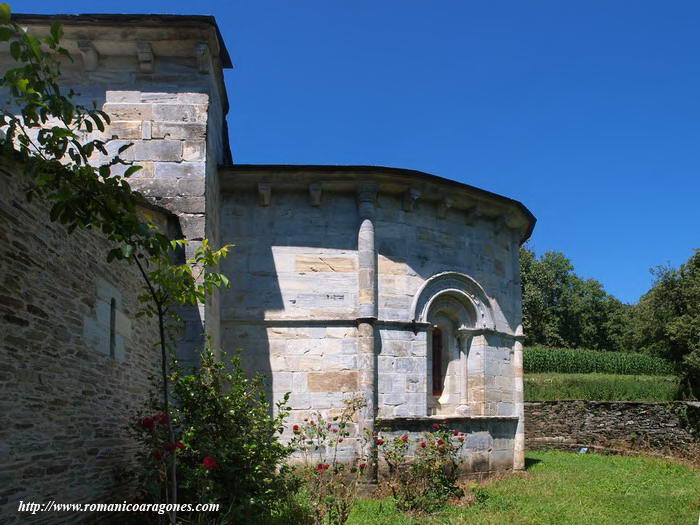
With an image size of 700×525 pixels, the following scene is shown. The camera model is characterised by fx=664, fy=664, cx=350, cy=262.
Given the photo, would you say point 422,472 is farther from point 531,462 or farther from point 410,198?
point 531,462

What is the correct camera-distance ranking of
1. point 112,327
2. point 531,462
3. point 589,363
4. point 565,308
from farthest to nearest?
point 565,308 < point 589,363 < point 531,462 < point 112,327

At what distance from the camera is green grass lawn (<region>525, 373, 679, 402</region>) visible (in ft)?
78.1

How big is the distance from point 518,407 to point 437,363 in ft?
6.43

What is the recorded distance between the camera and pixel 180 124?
30.9 feet

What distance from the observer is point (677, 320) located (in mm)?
26453

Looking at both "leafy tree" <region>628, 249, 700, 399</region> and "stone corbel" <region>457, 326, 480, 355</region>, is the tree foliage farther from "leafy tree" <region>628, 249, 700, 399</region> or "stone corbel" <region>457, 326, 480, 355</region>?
"stone corbel" <region>457, 326, 480, 355</region>

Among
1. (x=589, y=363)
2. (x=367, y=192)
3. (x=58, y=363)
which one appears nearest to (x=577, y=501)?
(x=367, y=192)

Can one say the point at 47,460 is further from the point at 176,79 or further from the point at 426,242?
the point at 426,242

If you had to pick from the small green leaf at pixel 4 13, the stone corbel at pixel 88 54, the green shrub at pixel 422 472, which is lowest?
the green shrub at pixel 422 472

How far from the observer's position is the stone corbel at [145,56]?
938 cm

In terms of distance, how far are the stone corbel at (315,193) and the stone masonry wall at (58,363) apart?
413 cm

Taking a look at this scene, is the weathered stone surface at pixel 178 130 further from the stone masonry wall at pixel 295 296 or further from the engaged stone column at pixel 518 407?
the engaged stone column at pixel 518 407

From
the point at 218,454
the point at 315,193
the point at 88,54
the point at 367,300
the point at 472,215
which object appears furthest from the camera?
the point at 472,215

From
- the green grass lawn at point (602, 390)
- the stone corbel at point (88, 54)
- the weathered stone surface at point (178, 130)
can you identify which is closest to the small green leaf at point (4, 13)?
the weathered stone surface at point (178, 130)
